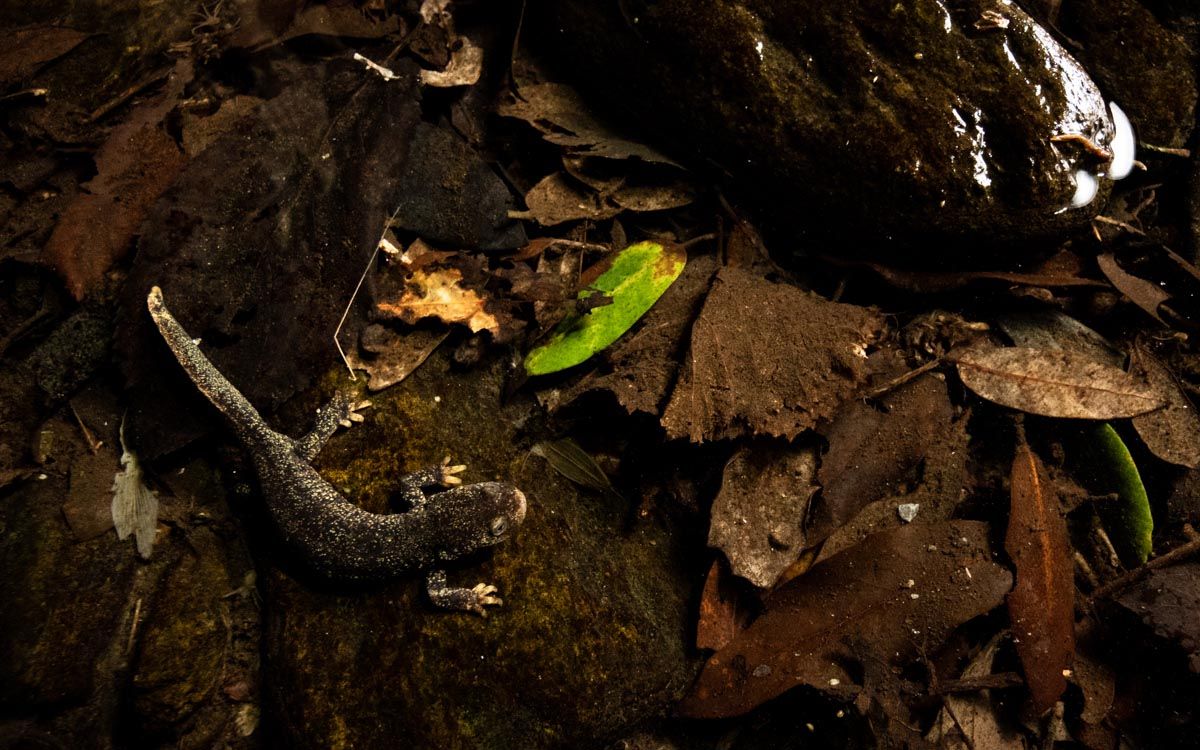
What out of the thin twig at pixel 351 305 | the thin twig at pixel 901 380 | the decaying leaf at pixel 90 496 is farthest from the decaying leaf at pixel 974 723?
the decaying leaf at pixel 90 496

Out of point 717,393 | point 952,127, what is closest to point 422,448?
point 717,393

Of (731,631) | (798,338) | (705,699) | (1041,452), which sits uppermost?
(798,338)

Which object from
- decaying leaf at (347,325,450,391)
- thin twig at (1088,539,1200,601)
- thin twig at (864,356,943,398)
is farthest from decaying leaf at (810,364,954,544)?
decaying leaf at (347,325,450,391)

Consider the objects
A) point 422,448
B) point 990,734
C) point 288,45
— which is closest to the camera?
point 990,734

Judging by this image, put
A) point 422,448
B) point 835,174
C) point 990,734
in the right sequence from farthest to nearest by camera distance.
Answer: point 422,448 → point 835,174 → point 990,734

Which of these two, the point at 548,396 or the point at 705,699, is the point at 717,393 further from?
the point at 705,699

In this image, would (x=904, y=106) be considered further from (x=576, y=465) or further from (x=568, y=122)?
(x=576, y=465)

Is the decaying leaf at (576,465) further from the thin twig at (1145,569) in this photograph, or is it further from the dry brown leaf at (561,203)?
the thin twig at (1145,569)
